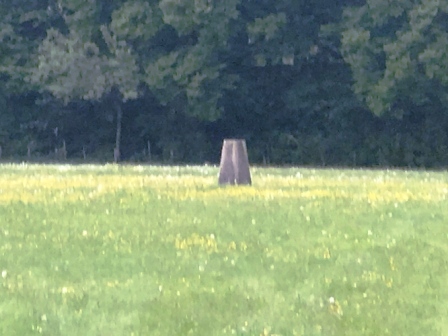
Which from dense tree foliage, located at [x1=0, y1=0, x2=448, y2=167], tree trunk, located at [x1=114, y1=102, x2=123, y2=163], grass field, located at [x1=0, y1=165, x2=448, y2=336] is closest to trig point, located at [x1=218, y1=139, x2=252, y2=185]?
grass field, located at [x1=0, y1=165, x2=448, y2=336]

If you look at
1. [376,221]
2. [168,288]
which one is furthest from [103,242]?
[376,221]

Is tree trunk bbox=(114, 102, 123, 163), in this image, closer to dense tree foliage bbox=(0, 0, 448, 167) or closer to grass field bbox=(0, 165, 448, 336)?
dense tree foliage bbox=(0, 0, 448, 167)

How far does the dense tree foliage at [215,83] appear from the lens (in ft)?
127

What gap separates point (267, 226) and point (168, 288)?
2.93 meters

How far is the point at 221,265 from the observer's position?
10305 mm

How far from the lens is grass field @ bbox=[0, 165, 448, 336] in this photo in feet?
29.0

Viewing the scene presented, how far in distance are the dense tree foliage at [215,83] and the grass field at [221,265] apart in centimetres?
2427

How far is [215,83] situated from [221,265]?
30.0 m

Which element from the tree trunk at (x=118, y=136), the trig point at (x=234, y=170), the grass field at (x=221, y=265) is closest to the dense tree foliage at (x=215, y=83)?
the tree trunk at (x=118, y=136)

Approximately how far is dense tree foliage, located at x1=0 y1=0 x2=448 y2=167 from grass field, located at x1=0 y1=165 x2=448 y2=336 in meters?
24.3

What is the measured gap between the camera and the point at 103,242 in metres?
11.1

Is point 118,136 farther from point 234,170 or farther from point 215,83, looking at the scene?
point 234,170

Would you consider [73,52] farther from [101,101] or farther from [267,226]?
[267,226]

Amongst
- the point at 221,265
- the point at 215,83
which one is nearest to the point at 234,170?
the point at 221,265
